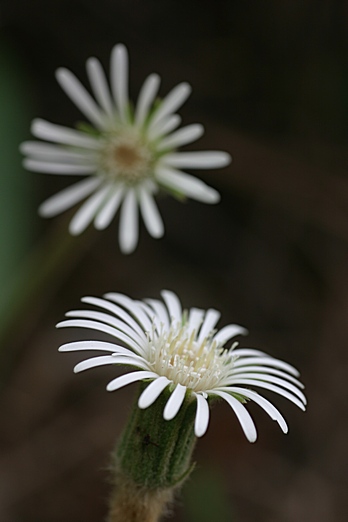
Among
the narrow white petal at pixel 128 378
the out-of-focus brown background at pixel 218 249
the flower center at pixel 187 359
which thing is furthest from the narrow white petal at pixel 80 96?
the narrow white petal at pixel 128 378

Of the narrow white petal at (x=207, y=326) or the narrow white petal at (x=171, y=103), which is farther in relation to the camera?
the narrow white petal at (x=171, y=103)

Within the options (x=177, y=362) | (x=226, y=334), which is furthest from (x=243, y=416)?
(x=226, y=334)

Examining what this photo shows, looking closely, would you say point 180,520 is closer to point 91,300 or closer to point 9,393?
point 9,393

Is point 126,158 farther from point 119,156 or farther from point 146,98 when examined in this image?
point 146,98

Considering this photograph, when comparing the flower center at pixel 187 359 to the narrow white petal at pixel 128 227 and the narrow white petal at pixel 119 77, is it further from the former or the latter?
the narrow white petal at pixel 119 77

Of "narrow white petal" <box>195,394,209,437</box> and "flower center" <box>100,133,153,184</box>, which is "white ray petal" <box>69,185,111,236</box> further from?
"narrow white petal" <box>195,394,209,437</box>

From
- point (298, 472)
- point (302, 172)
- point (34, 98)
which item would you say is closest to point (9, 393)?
point (298, 472)
